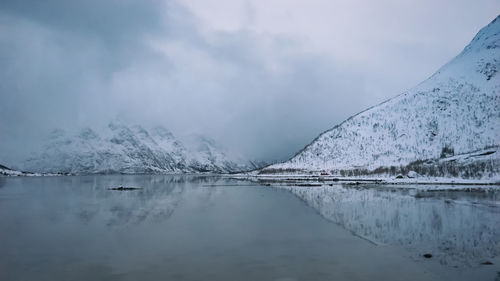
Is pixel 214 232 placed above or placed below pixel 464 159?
below

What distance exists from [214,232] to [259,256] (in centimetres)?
800

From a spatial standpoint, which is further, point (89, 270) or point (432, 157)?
point (432, 157)

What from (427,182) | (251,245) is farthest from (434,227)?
(427,182)

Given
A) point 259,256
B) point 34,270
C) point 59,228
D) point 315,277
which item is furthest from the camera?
point 59,228

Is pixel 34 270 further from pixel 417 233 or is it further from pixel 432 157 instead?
pixel 432 157

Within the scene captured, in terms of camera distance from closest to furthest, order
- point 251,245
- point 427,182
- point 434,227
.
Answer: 1. point 251,245
2. point 434,227
3. point 427,182

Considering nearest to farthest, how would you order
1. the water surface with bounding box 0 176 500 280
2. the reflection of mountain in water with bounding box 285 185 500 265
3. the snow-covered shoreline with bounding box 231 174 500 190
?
the water surface with bounding box 0 176 500 280 → the reflection of mountain in water with bounding box 285 185 500 265 → the snow-covered shoreline with bounding box 231 174 500 190

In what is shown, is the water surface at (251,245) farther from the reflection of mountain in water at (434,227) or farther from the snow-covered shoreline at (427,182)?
the snow-covered shoreline at (427,182)

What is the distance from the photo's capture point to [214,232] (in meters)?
26.5

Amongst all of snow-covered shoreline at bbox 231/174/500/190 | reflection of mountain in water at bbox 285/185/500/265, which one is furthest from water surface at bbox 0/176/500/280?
snow-covered shoreline at bbox 231/174/500/190

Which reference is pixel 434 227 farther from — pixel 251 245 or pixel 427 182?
pixel 427 182

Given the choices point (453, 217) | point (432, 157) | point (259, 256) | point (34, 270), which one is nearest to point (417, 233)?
point (453, 217)

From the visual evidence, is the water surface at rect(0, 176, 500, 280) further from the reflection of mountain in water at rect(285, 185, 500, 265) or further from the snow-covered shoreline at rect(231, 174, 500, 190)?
the snow-covered shoreline at rect(231, 174, 500, 190)

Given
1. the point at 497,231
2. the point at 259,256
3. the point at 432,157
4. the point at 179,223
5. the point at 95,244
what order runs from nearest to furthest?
the point at 259,256, the point at 95,244, the point at 497,231, the point at 179,223, the point at 432,157
